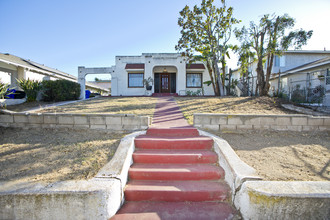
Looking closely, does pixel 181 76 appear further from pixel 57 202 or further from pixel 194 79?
pixel 57 202

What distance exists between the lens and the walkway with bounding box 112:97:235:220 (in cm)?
237

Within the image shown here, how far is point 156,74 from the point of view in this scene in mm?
19078

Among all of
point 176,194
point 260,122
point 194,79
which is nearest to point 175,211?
point 176,194

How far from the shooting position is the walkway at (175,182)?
7.78ft

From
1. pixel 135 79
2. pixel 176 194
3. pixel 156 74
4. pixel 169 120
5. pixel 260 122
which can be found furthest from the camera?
pixel 156 74

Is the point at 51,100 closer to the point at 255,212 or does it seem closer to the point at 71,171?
the point at 71,171

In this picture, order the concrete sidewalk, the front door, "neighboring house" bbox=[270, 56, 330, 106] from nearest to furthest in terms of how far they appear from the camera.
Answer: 1. the concrete sidewalk
2. "neighboring house" bbox=[270, 56, 330, 106]
3. the front door

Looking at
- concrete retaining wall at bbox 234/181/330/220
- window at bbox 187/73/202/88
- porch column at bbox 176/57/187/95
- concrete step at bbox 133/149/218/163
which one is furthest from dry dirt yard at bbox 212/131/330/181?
window at bbox 187/73/202/88

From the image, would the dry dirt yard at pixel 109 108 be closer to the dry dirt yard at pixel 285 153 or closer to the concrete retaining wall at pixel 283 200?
the dry dirt yard at pixel 285 153

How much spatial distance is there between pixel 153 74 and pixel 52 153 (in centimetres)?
1529

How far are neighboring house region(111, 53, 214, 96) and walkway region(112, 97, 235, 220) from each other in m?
13.5

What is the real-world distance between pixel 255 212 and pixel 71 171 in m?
2.76

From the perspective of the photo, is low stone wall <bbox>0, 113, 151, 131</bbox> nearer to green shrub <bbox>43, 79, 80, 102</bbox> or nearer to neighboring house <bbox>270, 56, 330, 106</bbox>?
green shrub <bbox>43, 79, 80, 102</bbox>

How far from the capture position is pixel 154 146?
369 centimetres
